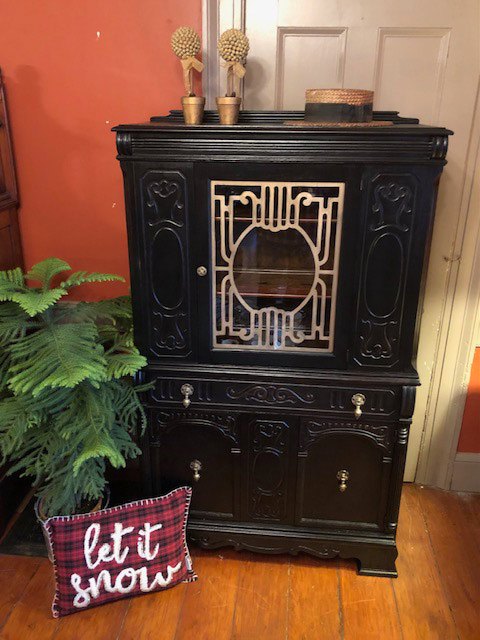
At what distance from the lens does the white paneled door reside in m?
1.88

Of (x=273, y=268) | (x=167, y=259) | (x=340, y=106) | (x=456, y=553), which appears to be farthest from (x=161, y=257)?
(x=456, y=553)

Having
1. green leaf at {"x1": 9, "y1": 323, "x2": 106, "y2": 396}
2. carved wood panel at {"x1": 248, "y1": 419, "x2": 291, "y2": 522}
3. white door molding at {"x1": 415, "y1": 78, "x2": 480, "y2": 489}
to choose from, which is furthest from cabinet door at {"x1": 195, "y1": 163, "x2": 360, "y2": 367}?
white door molding at {"x1": 415, "y1": 78, "x2": 480, "y2": 489}

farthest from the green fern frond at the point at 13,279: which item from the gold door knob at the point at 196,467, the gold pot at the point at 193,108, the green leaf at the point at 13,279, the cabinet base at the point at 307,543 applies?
the cabinet base at the point at 307,543

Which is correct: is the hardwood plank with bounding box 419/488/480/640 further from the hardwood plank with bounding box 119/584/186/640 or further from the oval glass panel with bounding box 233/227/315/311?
the oval glass panel with bounding box 233/227/315/311

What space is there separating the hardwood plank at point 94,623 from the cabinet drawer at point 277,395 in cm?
69

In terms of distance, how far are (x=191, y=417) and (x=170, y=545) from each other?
0.43 metres

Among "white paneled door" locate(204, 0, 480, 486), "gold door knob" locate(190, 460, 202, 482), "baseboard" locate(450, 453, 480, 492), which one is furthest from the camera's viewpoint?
"baseboard" locate(450, 453, 480, 492)

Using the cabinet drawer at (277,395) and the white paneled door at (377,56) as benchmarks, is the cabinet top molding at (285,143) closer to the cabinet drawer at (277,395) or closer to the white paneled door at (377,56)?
the white paneled door at (377,56)

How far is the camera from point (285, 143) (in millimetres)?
1595

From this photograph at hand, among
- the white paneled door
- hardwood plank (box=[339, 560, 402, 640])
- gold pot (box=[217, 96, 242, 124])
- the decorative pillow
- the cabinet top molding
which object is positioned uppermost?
the white paneled door

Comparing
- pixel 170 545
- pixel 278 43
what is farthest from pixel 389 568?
pixel 278 43

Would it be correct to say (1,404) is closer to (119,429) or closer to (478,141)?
(119,429)

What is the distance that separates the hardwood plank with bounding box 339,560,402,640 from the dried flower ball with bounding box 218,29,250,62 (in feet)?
5.76

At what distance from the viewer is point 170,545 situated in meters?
1.91
